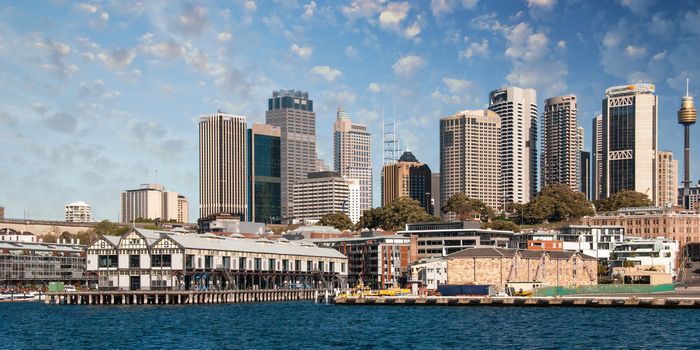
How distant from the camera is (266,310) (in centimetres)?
14700

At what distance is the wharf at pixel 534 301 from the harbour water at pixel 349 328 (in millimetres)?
3495

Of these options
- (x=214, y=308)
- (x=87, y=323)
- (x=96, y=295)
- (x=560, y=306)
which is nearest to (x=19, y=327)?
(x=87, y=323)

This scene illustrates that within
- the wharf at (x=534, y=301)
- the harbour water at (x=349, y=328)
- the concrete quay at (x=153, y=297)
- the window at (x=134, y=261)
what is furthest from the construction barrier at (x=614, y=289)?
the window at (x=134, y=261)

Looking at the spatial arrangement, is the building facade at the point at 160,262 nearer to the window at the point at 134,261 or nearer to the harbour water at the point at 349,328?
Answer: the window at the point at 134,261

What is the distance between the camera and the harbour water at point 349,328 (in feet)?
308

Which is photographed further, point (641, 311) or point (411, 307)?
point (411, 307)

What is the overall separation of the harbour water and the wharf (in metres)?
3.50

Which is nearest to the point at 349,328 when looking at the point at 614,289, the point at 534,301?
the point at 534,301

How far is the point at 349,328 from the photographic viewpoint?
112m

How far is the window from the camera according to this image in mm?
165500

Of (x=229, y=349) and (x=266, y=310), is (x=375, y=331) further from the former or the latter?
(x=266, y=310)

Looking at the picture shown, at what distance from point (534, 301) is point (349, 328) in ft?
144

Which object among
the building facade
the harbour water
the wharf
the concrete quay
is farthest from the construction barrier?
the building facade

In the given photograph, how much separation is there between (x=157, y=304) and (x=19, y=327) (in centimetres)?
4433
